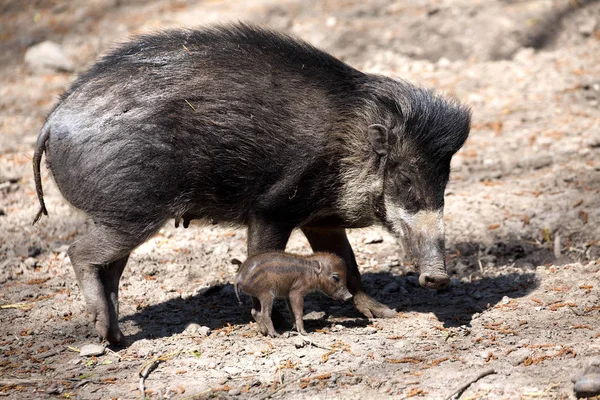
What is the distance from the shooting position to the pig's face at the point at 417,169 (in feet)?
17.7

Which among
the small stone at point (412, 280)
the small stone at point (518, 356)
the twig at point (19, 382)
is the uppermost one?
the small stone at point (518, 356)

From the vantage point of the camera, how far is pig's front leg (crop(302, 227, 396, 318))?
572 centimetres

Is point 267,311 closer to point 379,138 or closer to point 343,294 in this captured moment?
point 343,294

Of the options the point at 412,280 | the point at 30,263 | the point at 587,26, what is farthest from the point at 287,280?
the point at 587,26

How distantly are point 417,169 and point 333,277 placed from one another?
36.1 inches

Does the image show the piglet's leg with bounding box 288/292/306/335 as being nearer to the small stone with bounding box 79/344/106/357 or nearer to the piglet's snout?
the piglet's snout

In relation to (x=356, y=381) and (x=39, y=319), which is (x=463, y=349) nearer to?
(x=356, y=381)

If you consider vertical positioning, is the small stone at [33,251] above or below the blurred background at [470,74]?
below

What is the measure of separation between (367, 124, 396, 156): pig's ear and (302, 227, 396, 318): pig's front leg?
0.79 m

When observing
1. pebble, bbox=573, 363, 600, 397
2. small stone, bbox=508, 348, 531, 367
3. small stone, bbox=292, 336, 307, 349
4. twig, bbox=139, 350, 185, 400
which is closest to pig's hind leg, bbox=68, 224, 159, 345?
twig, bbox=139, 350, 185, 400

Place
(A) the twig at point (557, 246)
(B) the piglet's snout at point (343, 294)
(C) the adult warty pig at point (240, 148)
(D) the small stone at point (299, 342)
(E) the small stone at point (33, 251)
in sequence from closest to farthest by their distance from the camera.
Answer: (D) the small stone at point (299, 342) → (C) the adult warty pig at point (240, 148) → (B) the piglet's snout at point (343, 294) → (A) the twig at point (557, 246) → (E) the small stone at point (33, 251)

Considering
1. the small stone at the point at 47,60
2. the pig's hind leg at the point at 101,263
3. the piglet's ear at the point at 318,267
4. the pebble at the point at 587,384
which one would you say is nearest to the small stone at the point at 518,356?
the pebble at the point at 587,384

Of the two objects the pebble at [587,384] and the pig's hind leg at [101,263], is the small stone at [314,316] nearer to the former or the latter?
the pig's hind leg at [101,263]

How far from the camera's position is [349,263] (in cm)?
589
